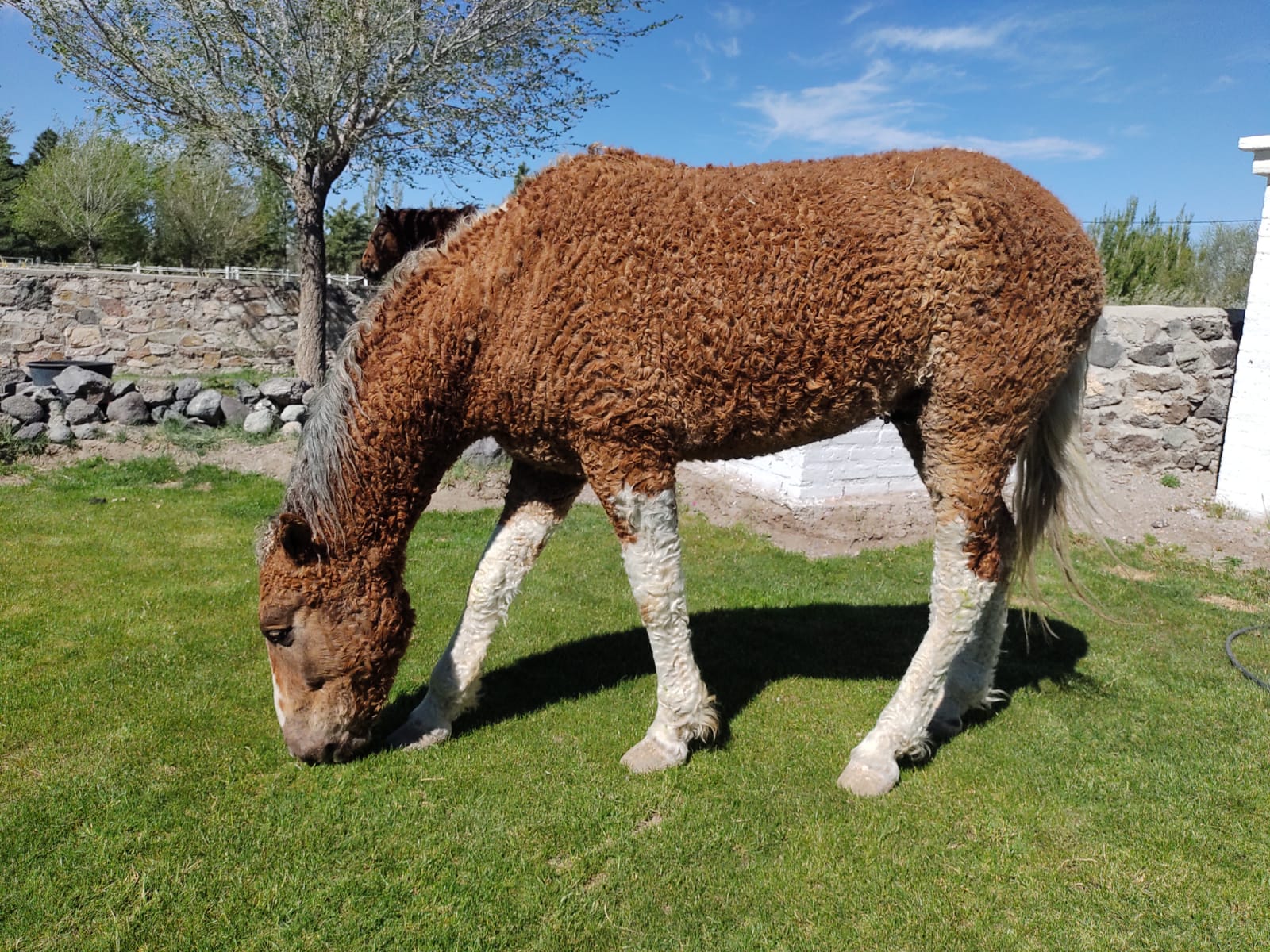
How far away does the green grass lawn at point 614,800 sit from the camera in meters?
2.46

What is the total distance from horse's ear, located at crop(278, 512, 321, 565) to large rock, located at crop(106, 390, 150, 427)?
304 inches

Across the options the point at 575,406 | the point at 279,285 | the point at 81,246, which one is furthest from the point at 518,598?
the point at 81,246

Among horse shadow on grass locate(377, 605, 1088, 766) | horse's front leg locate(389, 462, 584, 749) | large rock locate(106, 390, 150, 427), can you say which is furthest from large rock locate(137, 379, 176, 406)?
horse's front leg locate(389, 462, 584, 749)

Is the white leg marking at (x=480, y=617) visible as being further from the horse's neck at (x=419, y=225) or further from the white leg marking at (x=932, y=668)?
the white leg marking at (x=932, y=668)

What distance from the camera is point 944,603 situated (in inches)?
128

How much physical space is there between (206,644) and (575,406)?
2.78 meters

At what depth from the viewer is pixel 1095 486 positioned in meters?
3.69

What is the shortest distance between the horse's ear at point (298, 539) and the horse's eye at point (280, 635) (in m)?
0.27

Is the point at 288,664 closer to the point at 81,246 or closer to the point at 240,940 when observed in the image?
the point at 240,940

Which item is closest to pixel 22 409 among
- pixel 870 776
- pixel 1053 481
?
pixel 870 776

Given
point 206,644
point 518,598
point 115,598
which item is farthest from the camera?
point 518,598

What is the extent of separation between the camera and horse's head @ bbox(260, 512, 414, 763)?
2.94 meters

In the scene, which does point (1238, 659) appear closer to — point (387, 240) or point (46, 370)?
point (387, 240)

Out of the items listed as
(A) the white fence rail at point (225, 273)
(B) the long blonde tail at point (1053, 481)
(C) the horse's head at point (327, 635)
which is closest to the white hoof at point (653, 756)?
(C) the horse's head at point (327, 635)
